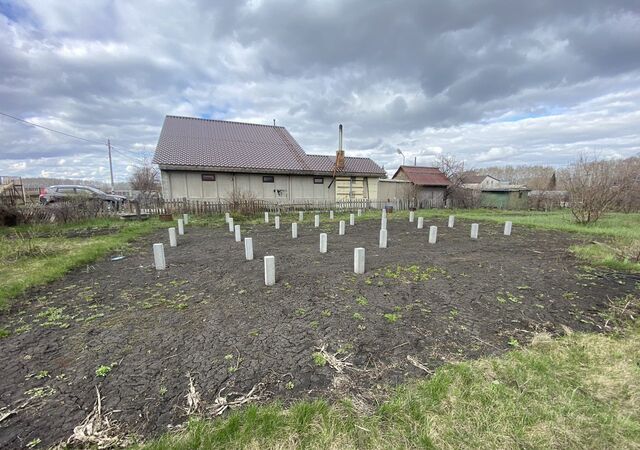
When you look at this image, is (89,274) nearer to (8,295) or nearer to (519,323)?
(8,295)

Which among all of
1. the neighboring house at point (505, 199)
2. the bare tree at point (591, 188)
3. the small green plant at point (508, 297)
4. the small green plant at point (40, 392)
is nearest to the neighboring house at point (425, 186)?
the neighboring house at point (505, 199)

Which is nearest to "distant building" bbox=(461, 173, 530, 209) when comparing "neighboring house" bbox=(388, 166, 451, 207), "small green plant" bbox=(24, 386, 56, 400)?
"neighboring house" bbox=(388, 166, 451, 207)

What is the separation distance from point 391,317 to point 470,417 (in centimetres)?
167

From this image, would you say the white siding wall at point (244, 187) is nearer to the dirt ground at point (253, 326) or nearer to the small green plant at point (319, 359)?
the dirt ground at point (253, 326)

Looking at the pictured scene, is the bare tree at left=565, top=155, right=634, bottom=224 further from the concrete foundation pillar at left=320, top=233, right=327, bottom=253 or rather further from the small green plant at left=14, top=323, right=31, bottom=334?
the small green plant at left=14, top=323, right=31, bottom=334

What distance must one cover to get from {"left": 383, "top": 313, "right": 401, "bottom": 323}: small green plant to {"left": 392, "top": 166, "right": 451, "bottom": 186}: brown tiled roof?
21.3 meters

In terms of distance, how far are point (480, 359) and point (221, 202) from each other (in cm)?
1584

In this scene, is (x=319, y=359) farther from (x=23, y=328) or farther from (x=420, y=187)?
(x=420, y=187)

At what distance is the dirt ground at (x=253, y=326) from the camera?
7.75 ft

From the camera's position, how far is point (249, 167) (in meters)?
17.1

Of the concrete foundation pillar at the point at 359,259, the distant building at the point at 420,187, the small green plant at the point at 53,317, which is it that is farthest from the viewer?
the distant building at the point at 420,187

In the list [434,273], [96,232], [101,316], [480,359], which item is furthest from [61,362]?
[96,232]

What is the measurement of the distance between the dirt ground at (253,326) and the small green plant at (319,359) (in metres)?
0.05

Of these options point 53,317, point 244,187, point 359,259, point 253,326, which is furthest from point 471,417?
point 244,187
